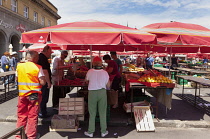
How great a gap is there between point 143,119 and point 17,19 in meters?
21.9

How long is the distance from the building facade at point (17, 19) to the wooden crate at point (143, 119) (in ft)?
58.6

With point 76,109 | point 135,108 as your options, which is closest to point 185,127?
point 135,108

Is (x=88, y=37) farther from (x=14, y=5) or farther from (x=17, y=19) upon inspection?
(x=14, y=5)

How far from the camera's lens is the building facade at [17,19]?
19.7 m

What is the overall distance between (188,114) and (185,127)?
3.44ft

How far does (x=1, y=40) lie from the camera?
20359mm

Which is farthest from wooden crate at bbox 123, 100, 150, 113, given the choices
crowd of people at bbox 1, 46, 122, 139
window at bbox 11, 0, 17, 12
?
window at bbox 11, 0, 17, 12

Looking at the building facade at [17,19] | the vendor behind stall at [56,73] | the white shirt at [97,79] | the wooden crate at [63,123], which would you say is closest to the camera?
the white shirt at [97,79]

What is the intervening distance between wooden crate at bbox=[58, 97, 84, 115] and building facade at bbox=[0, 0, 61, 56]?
16806mm

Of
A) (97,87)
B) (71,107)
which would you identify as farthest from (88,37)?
(71,107)

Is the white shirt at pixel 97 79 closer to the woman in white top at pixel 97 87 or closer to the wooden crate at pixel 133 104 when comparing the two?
the woman in white top at pixel 97 87

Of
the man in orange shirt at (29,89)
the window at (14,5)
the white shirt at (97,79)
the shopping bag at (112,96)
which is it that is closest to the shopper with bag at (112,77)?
the shopping bag at (112,96)

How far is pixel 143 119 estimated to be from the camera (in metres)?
4.99

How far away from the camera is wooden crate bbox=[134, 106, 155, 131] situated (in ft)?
15.7
